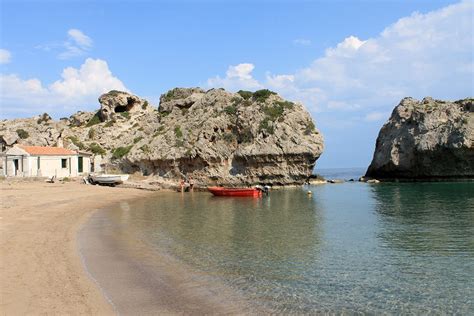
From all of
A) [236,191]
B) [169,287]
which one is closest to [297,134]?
[236,191]

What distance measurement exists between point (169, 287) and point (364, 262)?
7.72 meters

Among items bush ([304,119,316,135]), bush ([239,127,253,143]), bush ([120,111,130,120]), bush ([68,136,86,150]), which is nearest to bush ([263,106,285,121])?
bush ([239,127,253,143])

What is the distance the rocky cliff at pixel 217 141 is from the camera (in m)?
56.5

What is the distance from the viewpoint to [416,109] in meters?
70.8

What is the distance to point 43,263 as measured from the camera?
45.0 feet

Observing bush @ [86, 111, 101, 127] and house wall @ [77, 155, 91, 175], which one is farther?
bush @ [86, 111, 101, 127]

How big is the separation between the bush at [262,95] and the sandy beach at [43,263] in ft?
122

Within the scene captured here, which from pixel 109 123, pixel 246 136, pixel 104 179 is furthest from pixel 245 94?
pixel 104 179

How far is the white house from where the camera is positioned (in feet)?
162

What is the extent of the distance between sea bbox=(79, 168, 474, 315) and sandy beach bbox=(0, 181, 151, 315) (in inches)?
25.7

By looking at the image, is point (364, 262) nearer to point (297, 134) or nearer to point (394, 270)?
point (394, 270)

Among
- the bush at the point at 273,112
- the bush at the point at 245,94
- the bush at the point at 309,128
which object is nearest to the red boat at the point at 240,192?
the bush at the point at 273,112

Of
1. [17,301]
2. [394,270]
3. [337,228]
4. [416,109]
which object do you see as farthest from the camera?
[416,109]

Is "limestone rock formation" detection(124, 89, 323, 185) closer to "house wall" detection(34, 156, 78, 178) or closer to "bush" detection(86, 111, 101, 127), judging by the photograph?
"house wall" detection(34, 156, 78, 178)
